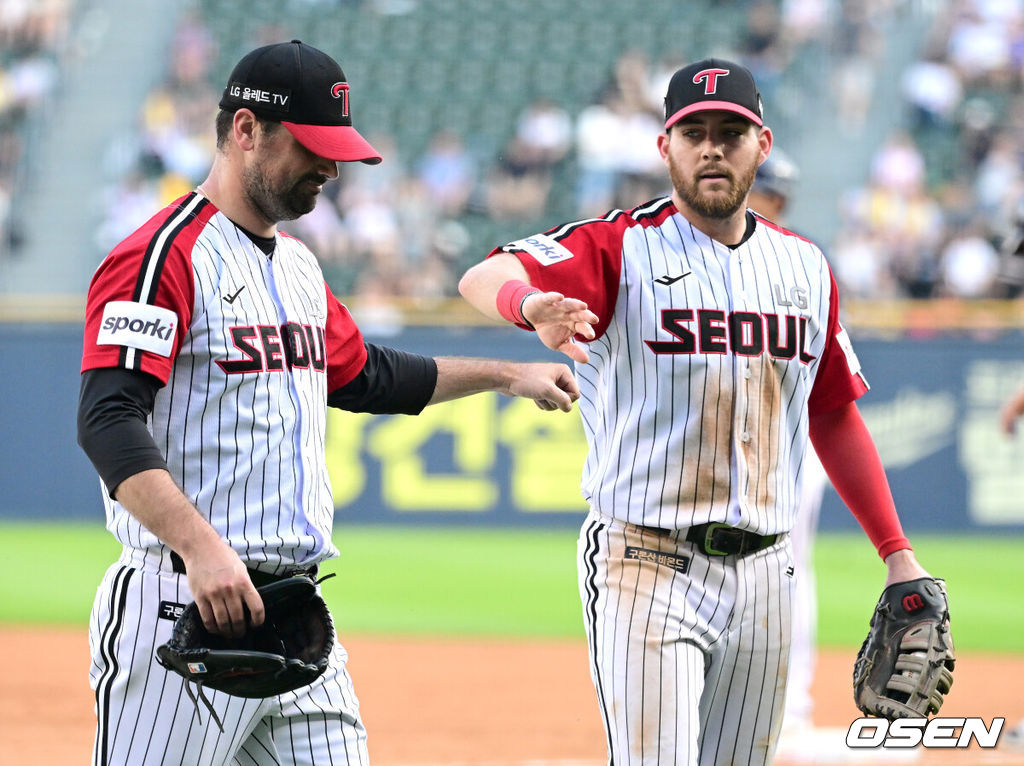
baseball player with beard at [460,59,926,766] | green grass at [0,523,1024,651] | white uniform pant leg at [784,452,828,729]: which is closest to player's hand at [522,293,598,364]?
baseball player with beard at [460,59,926,766]

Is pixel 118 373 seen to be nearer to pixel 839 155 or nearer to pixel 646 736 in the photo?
pixel 646 736

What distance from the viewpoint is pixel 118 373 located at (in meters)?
3.03

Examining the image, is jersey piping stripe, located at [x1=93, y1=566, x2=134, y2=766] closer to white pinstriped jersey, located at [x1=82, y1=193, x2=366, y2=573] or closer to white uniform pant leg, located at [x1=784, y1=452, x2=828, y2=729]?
white pinstriped jersey, located at [x1=82, y1=193, x2=366, y2=573]

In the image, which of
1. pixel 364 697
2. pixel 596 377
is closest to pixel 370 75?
pixel 364 697

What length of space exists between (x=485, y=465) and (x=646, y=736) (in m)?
8.06

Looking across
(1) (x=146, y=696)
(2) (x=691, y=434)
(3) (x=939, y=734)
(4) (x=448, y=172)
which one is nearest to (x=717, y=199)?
(2) (x=691, y=434)

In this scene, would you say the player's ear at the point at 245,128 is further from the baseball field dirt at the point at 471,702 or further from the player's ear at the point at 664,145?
the baseball field dirt at the point at 471,702

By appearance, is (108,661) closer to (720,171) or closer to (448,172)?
(720,171)

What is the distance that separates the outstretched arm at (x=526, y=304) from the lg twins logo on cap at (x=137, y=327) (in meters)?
0.78

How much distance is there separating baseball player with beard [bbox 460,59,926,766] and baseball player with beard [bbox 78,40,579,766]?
1.73 feet

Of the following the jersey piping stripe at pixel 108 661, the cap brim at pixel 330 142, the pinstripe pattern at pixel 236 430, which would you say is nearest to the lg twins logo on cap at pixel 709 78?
the cap brim at pixel 330 142

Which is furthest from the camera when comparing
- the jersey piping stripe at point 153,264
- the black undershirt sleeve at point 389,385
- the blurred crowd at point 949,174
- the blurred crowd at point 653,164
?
the blurred crowd at point 653,164

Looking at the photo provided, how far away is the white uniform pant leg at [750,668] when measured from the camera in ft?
12.0

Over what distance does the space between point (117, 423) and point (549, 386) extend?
1140 millimetres
